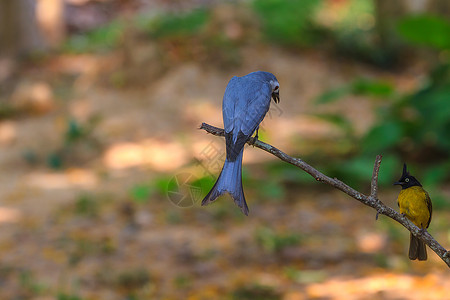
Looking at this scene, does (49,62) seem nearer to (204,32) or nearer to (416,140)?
(204,32)

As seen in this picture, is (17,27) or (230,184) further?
(17,27)

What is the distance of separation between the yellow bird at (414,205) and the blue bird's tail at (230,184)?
0.93 feet

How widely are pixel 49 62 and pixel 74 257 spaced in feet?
27.8

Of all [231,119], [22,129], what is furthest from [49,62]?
[231,119]

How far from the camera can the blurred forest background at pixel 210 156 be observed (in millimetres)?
4727

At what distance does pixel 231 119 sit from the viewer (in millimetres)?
1037

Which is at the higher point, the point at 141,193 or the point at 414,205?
the point at 141,193

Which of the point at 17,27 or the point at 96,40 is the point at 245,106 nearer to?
the point at 17,27

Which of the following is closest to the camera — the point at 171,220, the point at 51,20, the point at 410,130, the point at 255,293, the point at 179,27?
the point at 255,293

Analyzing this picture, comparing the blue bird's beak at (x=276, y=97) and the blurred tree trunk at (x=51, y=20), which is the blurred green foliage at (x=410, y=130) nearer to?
the blue bird's beak at (x=276, y=97)

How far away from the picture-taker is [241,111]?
1048 mm

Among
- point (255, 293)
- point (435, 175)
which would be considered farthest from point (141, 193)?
point (435, 175)

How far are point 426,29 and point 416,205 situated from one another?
5547 mm

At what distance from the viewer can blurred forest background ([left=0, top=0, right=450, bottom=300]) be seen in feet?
15.5
